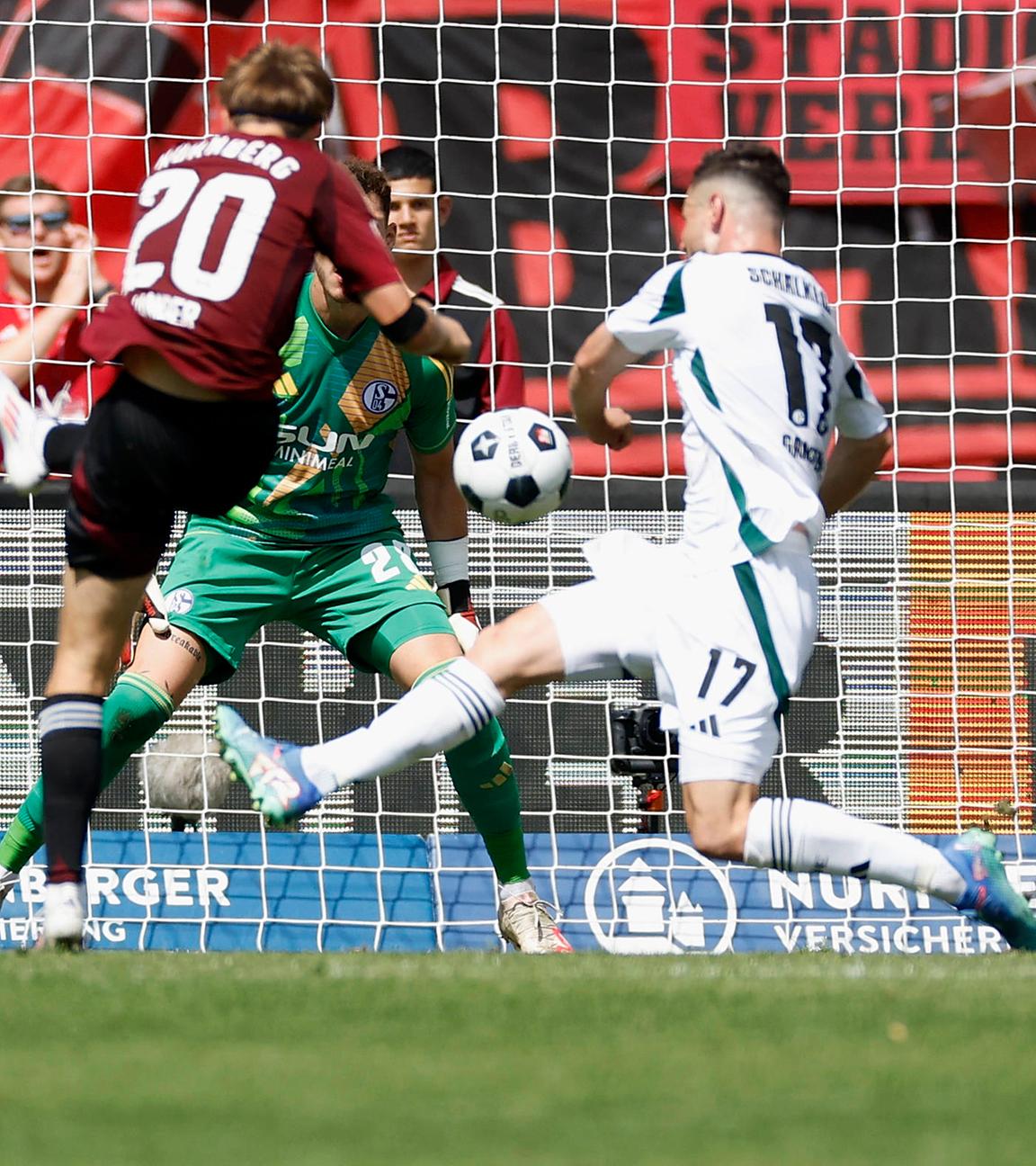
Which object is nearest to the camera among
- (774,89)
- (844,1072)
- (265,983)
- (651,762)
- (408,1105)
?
(408,1105)

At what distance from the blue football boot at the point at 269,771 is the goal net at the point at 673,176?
3338 mm

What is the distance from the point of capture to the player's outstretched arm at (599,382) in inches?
179

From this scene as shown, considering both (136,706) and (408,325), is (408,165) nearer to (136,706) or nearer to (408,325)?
(136,706)

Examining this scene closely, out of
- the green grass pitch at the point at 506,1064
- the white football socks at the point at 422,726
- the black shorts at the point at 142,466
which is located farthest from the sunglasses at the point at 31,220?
the green grass pitch at the point at 506,1064

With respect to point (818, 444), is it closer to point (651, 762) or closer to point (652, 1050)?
point (652, 1050)

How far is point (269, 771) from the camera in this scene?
443cm

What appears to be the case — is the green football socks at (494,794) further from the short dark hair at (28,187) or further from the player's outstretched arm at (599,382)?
the short dark hair at (28,187)

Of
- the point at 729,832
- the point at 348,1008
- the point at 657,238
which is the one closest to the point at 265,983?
the point at 348,1008

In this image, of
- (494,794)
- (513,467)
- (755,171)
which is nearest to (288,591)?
(494,794)

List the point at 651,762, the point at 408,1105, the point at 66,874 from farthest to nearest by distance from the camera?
the point at 651,762 < the point at 66,874 < the point at 408,1105

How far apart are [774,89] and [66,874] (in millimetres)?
5383

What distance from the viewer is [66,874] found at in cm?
437

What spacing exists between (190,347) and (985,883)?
2.13 m

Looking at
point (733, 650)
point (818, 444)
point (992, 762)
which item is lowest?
point (992, 762)
